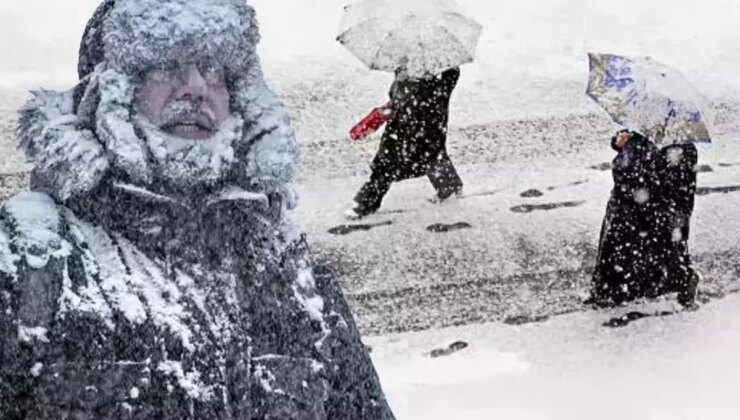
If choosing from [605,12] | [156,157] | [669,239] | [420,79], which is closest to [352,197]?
[420,79]

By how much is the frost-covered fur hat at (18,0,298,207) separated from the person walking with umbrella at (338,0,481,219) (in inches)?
214

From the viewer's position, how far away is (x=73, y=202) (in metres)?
2.38

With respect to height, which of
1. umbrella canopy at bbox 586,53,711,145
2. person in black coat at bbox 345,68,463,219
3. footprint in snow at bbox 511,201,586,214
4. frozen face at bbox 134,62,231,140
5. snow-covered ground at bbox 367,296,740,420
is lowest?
snow-covered ground at bbox 367,296,740,420

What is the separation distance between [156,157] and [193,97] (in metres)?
0.14

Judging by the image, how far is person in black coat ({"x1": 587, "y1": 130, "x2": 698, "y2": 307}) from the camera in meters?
6.83

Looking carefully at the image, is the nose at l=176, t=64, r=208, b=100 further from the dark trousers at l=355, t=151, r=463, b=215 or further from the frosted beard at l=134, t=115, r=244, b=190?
the dark trousers at l=355, t=151, r=463, b=215

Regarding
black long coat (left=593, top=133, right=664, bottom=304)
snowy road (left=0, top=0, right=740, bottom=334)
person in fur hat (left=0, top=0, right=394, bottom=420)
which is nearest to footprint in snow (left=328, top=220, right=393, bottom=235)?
snowy road (left=0, top=0, right=740, bottom=334)

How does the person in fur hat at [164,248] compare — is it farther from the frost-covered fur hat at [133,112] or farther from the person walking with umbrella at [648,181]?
the person walking with umbrella at [648,181]

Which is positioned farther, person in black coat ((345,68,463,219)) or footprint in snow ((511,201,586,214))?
footprint in snow ((511,201,586,214))

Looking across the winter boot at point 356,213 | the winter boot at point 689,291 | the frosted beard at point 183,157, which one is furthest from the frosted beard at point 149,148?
the winter boot at point 356,213

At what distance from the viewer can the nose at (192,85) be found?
2.39 metres

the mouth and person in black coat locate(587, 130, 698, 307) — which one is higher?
the mouth

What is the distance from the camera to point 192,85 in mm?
2406

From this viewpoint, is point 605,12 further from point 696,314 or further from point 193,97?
point 193,97
